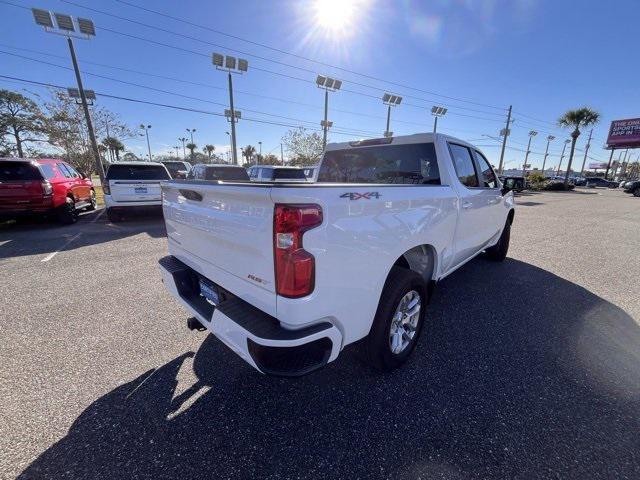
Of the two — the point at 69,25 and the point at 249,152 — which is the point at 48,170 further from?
the point at 249,152

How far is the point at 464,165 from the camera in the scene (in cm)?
361

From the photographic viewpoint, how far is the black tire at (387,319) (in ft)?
7.29

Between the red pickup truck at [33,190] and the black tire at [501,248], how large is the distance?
10215 mm

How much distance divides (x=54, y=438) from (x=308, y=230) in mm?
2085

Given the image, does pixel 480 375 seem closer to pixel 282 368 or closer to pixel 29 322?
pixel 282 368

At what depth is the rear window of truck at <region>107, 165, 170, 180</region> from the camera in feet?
26.4

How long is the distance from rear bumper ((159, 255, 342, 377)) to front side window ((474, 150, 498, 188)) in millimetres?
3497

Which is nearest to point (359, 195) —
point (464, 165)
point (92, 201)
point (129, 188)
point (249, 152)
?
point (464, 165)

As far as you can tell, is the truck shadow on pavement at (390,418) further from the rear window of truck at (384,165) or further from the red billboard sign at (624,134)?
the red billboard sign at (624,134)

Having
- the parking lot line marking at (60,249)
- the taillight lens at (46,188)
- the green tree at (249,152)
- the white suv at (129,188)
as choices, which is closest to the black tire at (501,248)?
the parking lot line marking at (60,249)

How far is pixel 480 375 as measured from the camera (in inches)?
98.6

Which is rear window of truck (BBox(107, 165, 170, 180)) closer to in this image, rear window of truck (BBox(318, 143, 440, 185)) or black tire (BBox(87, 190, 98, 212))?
black tire (BBox(87, 190, 98, 212))

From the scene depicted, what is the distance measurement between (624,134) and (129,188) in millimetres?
68779

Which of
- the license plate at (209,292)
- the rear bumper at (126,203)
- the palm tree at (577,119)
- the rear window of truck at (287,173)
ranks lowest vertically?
the rear bumper at (126,203)
